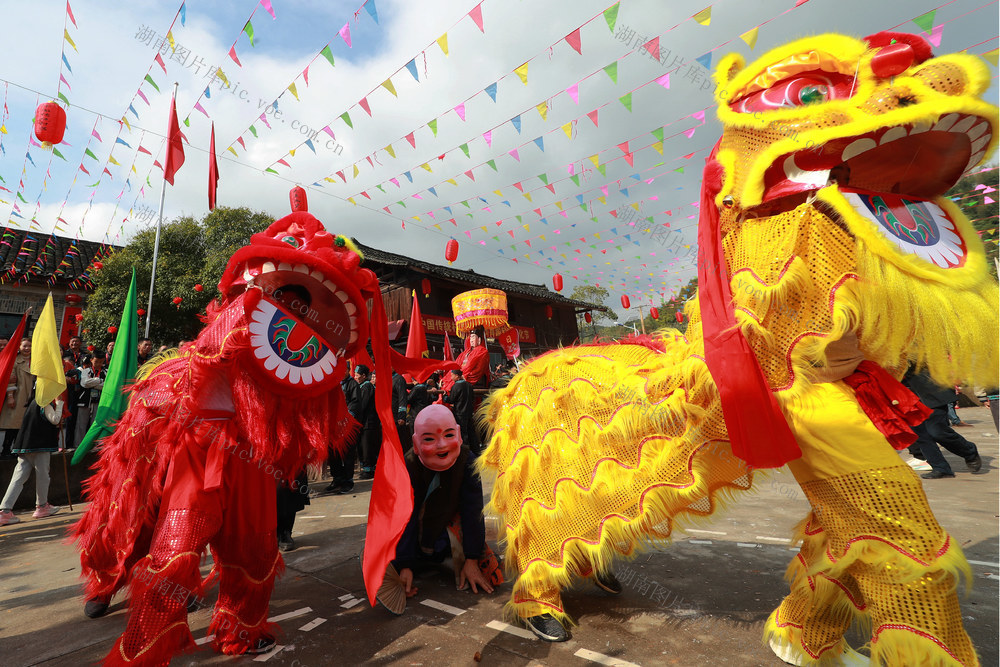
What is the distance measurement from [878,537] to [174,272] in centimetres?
1464

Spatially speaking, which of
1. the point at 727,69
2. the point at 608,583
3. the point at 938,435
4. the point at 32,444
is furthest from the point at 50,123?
the point at 938,435

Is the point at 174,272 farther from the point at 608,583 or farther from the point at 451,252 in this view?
the point at 608,583

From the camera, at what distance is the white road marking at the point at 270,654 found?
1.92 metres

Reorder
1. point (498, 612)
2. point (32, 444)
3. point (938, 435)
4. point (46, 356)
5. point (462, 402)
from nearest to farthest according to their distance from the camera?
1. point (498, 612)
2. point (46, 356)
3. point (32, 444)
4. point (938, 435)
5. point (462, 402)

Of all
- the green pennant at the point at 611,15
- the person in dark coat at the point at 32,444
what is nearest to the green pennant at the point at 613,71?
the green pennant at the point at 611,15

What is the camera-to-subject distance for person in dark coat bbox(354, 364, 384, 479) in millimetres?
6094

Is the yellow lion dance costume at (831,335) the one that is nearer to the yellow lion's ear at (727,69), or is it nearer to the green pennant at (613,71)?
the yellow lion's ear at (727,69)

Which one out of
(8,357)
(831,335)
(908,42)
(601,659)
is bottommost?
(601,659)

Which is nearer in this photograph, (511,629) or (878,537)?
(878,537)

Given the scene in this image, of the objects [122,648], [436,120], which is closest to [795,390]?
[122,648]

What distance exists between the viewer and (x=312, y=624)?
2230mm

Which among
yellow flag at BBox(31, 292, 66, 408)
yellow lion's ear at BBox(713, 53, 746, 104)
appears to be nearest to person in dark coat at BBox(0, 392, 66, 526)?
yellow flag at BBox(31, 292, 66, 408)

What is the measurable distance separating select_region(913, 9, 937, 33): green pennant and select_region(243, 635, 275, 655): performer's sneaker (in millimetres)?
4306

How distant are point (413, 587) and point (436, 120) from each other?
13.3ft
